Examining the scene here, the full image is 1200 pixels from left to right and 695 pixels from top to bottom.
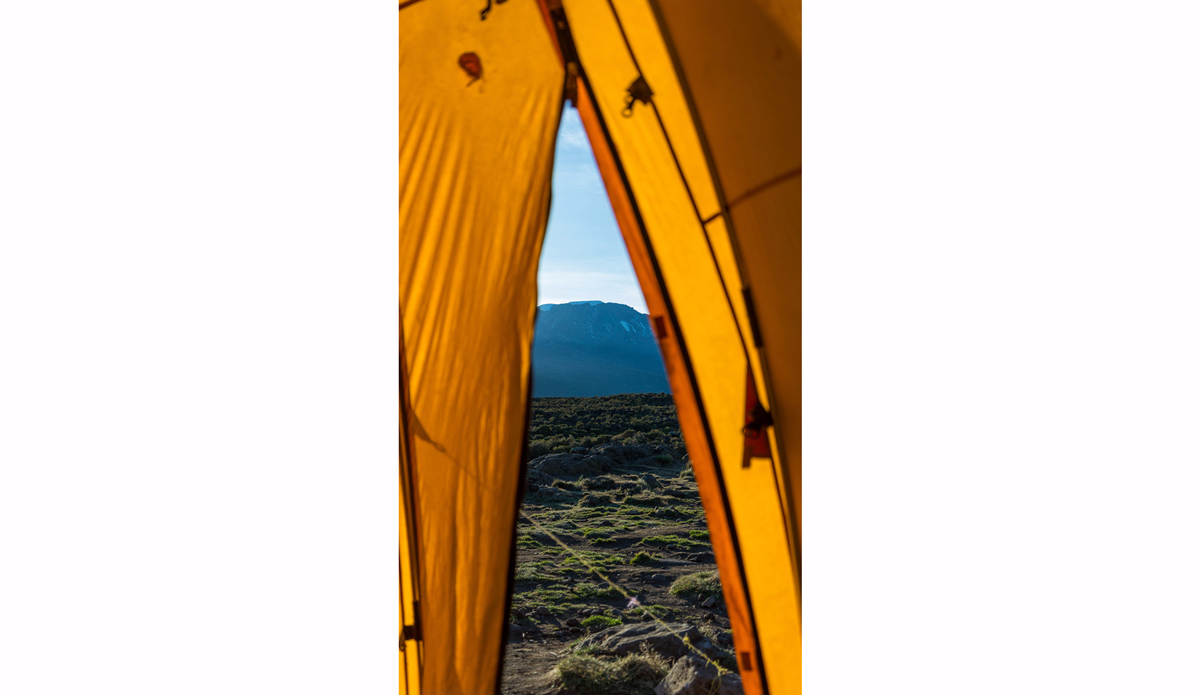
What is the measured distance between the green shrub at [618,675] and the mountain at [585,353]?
0.76 m

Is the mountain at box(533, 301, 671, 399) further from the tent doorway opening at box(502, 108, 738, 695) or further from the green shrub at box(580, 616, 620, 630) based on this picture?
the green shrub at box(580, 616, 620, 630)

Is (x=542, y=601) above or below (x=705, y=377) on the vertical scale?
below

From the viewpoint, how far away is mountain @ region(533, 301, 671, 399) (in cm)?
209

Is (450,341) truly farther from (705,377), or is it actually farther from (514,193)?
(705,377)

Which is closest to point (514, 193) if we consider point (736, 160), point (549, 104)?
point (549, 104)

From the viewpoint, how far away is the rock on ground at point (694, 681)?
2092 millimetres

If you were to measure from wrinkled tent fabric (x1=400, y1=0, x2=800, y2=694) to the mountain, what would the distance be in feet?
0.15

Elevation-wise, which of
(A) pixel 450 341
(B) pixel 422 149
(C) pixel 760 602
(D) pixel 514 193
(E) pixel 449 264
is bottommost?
(C) pixel 760 602

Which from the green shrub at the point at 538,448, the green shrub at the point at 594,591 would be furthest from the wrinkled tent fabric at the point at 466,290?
the green shrub at the point at 594,591

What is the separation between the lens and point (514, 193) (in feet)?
7.06

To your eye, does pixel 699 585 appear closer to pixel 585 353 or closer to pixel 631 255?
pixel 585 353

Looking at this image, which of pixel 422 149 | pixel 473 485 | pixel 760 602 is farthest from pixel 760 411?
pixel 422 149

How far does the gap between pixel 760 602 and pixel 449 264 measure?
1.30m

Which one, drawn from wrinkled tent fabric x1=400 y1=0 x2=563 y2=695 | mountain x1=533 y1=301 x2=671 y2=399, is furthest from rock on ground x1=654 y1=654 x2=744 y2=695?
mountain x1=533 y1=301 x2=671 y2=399
